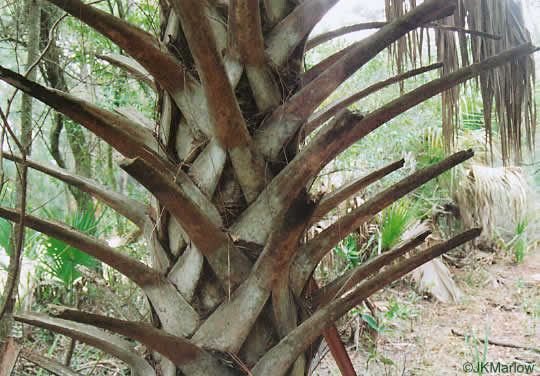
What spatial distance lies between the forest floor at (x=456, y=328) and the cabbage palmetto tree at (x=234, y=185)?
116cm

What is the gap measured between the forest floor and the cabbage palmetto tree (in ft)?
3.81

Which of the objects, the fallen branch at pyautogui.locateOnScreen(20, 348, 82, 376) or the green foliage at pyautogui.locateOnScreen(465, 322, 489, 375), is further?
the green foliage at pyautogui.locateOnScreen(465, 322, 489, 375)

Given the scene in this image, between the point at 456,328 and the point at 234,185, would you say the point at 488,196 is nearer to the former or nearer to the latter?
the point at 456,328

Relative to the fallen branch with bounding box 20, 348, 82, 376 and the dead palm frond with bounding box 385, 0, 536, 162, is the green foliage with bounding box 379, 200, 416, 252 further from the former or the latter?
the fallen branch with bounding box 20, 348, 82, 376

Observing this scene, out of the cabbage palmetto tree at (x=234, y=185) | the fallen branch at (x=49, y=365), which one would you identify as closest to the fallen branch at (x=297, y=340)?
the cabbage palmetto tree at (x=234, y=185)

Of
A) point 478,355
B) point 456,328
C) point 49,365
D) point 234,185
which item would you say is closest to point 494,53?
point 234,185

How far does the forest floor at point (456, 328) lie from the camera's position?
6.73ft

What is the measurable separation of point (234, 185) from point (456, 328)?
107 inches

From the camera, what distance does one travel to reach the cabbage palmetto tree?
1.51 ft

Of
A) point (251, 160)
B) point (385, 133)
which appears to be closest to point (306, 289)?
point (251, 160)

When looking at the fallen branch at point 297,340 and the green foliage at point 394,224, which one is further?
the green foliage at point 394,224

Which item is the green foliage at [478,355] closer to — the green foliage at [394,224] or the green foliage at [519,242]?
the green foliage at [394,224]

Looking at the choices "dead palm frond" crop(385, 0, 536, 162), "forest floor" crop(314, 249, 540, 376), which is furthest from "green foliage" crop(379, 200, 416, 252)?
"dead palm frond" crop(385, 0, 536, 162)

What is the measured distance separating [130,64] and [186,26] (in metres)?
0.39
